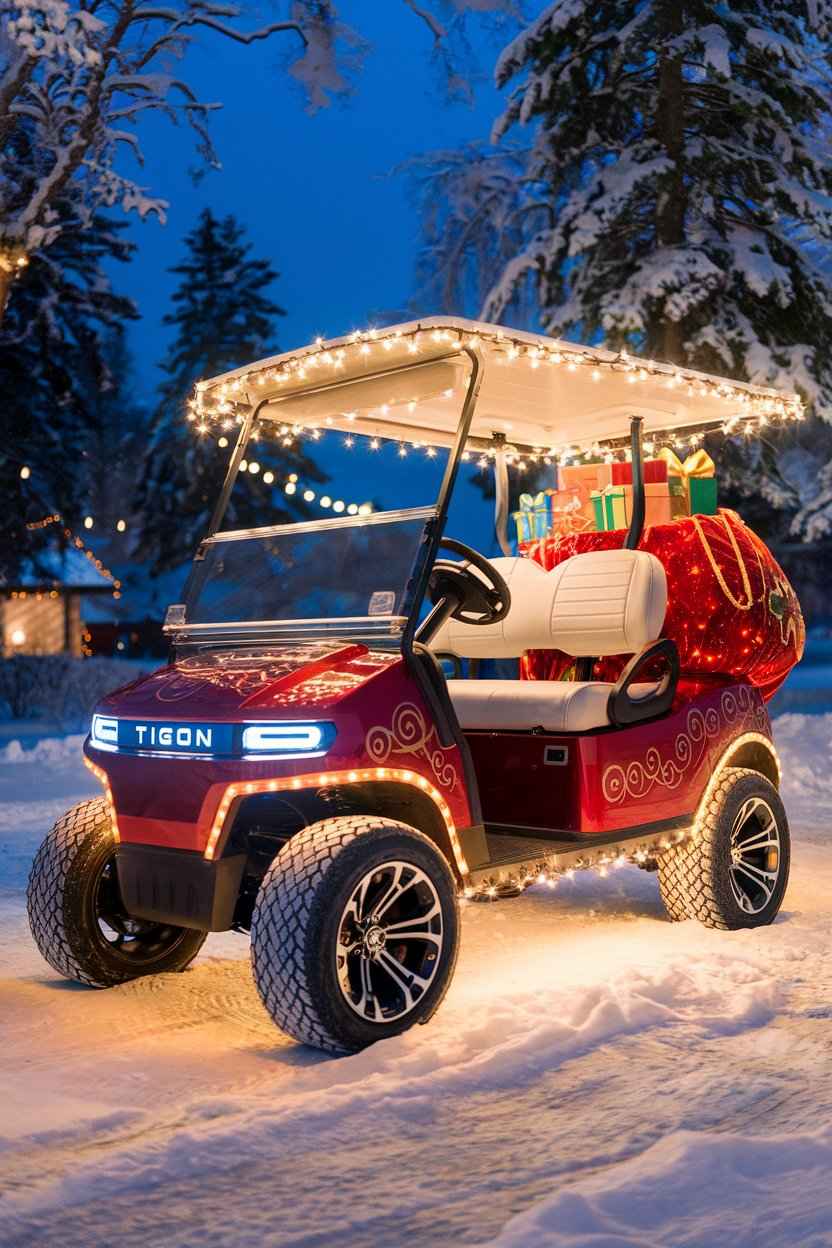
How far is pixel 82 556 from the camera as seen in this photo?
115ft

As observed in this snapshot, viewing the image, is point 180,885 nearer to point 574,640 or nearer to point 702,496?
point 574,640

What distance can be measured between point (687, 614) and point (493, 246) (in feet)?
38.8

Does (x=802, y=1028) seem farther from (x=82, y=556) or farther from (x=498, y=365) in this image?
(x=82, y=556)

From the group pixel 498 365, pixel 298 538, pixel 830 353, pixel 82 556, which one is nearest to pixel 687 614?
pixel 498 365

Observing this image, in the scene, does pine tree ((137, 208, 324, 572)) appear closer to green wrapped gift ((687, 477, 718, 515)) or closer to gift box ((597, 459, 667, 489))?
gift box ((597, 459, 667, 489))

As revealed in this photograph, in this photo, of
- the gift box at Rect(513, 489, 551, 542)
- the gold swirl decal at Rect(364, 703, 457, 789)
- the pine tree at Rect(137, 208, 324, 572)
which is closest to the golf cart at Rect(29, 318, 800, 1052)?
the gold swirl decal at Rect(364, 703, 457, 789)

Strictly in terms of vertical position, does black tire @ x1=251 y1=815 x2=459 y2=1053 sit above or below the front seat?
below

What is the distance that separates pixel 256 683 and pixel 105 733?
65 cm

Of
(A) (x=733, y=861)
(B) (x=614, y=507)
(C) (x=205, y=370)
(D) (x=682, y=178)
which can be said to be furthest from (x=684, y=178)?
(C) (x=205, y=370)

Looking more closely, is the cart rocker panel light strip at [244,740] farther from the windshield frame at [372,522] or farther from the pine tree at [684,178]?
the pine tree at [684,178]

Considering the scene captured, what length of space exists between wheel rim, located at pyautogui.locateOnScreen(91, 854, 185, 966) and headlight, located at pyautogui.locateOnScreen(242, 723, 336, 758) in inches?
42.7

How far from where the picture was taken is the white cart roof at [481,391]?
5.24 metres

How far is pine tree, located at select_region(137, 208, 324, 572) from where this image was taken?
29.3 metres

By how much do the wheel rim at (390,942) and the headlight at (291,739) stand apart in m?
0.42
